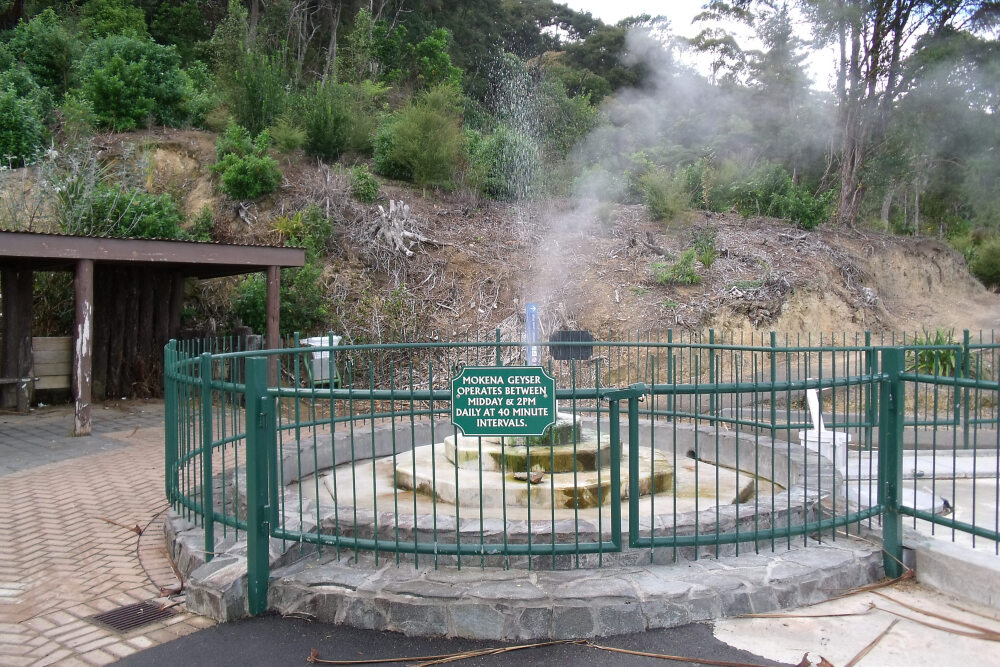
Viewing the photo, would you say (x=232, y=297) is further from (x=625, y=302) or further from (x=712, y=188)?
(x=712, y=188)

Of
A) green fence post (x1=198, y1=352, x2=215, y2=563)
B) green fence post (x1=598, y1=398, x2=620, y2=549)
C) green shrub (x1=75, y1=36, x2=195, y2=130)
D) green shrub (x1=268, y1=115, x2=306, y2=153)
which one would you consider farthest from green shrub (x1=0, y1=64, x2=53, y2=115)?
green fence post (x1=598, y1=398, x2=620, y2=549)

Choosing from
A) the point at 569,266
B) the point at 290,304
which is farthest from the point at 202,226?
the point at 569,266

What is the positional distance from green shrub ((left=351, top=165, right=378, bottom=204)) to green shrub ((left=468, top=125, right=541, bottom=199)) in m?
2.96

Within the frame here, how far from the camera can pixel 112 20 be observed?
23578 mm

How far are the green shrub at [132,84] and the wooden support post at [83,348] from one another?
38.9 ft

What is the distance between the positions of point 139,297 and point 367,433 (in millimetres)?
7696

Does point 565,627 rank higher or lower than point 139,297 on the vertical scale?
lower

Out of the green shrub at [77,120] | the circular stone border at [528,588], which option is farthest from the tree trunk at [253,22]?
the circular stone border at [528,588]

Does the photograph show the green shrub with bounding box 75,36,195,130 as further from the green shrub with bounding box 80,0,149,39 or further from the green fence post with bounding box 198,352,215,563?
the green fence post with bounding box 198,352,215,563

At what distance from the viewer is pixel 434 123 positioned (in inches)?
728

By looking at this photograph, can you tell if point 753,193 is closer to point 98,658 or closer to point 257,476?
point 257,476

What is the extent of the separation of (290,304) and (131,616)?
10542 millimetres

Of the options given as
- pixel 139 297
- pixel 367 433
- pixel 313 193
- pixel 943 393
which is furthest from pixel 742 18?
pixel 367 433

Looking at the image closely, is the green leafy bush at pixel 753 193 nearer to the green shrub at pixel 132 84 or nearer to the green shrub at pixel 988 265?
the green shrub at pixel 988 265
